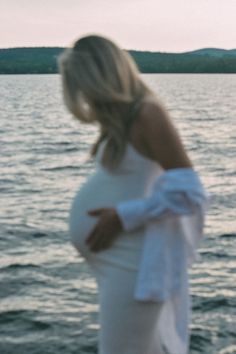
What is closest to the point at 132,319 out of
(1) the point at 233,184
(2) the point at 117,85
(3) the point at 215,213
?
(2) the point at 117,85

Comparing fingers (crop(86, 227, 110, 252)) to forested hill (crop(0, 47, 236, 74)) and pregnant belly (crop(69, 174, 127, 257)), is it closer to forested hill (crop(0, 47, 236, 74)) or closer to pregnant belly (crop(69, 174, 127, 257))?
pregnant belly (crop(69, 174, 127, 257))

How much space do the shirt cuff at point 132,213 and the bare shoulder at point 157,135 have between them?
0.22 meters

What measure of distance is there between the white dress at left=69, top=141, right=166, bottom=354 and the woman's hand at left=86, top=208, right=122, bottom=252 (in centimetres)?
3

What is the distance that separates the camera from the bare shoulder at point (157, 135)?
338 centimetres

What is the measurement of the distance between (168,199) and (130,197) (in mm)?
219

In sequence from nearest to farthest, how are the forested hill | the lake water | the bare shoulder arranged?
the bare shoulder < the lake water < the forested hill

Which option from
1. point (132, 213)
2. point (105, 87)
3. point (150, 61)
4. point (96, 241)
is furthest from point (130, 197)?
point (150, 61)

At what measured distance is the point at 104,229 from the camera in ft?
11.8

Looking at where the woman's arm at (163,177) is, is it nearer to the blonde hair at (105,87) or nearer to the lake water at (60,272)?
the blonde hair at (105,87)

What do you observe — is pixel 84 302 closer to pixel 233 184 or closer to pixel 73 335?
pixel 73 335

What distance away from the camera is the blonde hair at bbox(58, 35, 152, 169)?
11.2 feet

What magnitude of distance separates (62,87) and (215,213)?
10.5m

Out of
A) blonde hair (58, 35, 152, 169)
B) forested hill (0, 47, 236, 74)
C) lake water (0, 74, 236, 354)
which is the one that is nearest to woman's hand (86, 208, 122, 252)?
blonde hair (58, 35, 152, 169)

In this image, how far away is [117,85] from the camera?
3.42 meters
